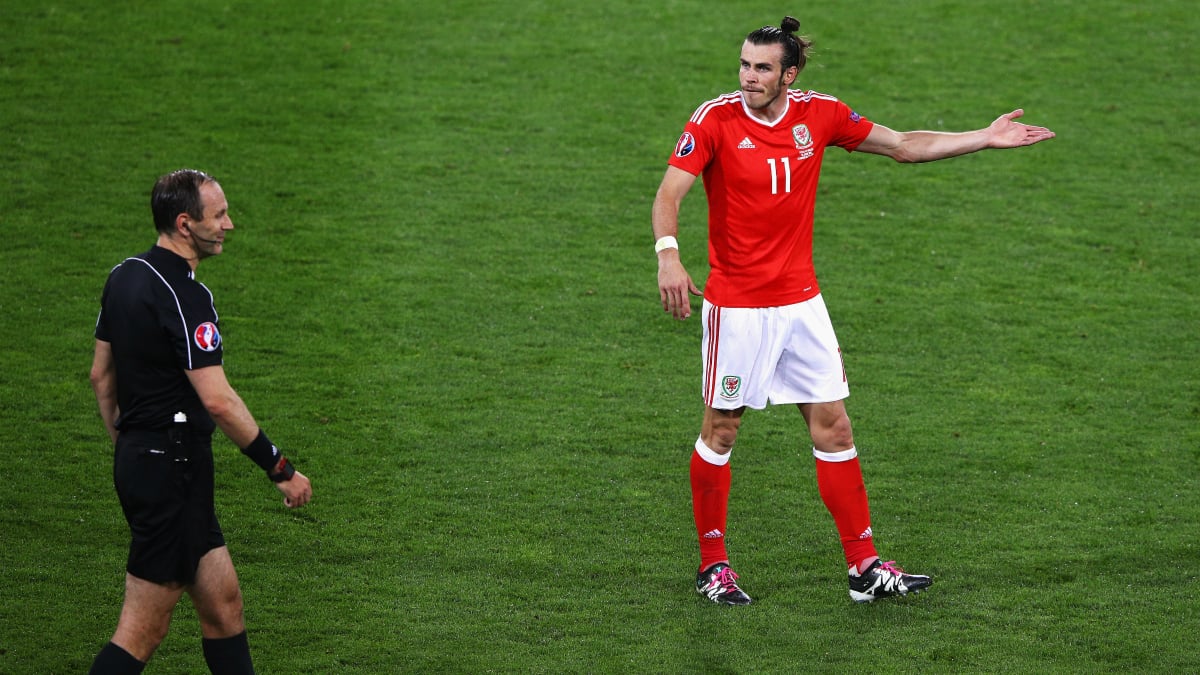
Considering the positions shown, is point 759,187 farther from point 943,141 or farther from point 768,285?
point 943,141

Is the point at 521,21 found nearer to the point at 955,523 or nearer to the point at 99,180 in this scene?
the point at 99,180

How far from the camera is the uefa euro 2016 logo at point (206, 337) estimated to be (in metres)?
3.86

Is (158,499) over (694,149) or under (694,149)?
under

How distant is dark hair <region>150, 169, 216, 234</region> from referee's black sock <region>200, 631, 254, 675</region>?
1.33 metres

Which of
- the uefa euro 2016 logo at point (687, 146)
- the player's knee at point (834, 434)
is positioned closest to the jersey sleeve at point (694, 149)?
the uefa euro 2016 logo at point (687, 146)

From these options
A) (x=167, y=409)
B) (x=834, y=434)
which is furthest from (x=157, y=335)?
(x=834, y=434)

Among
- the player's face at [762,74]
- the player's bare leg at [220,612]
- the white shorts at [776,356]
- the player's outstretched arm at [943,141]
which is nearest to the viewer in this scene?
the player's bare leg at [220,612]

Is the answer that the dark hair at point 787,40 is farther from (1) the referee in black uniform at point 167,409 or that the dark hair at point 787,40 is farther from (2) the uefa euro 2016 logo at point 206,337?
(2) the uefa euro 2016 logo at point 206,337

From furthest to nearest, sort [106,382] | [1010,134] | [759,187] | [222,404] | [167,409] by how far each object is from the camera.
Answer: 1. [1010,134]
2. [759,187]
3. [106,382]
4. [167,409]
5. [222,404]

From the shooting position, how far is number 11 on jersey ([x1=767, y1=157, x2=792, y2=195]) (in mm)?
5254

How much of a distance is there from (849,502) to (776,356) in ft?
2.27

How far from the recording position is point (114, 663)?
155 inches

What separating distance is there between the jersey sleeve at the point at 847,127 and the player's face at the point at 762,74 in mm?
326

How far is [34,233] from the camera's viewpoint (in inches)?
359
